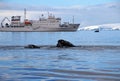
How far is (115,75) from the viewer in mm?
16188

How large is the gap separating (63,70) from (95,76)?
279cm

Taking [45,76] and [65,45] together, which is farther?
[65,45]

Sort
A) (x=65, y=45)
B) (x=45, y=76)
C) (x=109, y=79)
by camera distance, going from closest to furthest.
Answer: (x=109, y=79), (x=45, y=76), (x=65, y=45)

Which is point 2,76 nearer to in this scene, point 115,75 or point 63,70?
point 63,70

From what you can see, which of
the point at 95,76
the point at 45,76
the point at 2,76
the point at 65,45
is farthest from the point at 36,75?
the point at 65,45

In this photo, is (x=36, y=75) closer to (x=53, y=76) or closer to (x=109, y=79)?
(x=53, y=76)

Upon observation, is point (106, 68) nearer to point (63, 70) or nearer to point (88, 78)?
point (63, 70)

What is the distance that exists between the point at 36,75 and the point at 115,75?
11.4 feet

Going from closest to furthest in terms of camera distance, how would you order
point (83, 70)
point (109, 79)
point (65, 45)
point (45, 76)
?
point (109, 79) < point (45, 76) < point (83, 70) < point (65, 45)

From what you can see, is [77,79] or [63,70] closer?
[77,79]

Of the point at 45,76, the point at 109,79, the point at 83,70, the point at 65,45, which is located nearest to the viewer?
the point at 109,79

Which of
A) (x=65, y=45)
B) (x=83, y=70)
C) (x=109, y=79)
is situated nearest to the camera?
(x=109, y=79)

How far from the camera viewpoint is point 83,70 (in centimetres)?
1825

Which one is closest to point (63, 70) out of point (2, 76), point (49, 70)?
point (49, 70)
